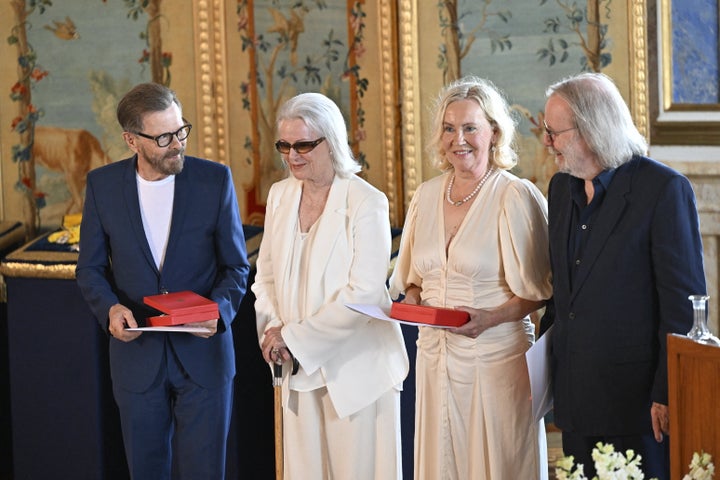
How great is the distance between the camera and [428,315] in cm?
333

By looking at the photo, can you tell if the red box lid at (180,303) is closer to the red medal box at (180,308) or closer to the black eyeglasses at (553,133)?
the red medal box at (180,308)

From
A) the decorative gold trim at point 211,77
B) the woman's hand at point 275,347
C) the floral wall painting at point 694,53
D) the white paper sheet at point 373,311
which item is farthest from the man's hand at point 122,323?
the floral wall painting at point 694,53

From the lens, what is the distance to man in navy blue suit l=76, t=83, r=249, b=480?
3.78m

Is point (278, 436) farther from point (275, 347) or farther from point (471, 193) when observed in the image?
point (471, 193)

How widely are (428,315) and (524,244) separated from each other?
0.41 meters

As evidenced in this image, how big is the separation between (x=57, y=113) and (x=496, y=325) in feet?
9.67

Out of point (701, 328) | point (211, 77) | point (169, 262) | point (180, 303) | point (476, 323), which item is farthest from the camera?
point (211, 77)

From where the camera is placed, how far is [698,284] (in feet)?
9.94

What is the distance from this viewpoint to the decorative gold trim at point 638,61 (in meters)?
5.23

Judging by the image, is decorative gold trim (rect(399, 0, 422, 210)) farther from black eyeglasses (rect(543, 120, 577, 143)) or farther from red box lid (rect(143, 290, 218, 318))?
black eyeglasses (rect(543, 120, 577, 143))

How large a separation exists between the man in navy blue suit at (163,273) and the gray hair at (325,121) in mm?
389

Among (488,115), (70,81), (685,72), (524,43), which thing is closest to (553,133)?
(488,115)

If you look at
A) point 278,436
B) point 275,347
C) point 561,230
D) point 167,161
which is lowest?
point 278,436

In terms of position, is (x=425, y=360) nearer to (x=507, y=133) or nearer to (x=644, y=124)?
(x=507, y=133)
